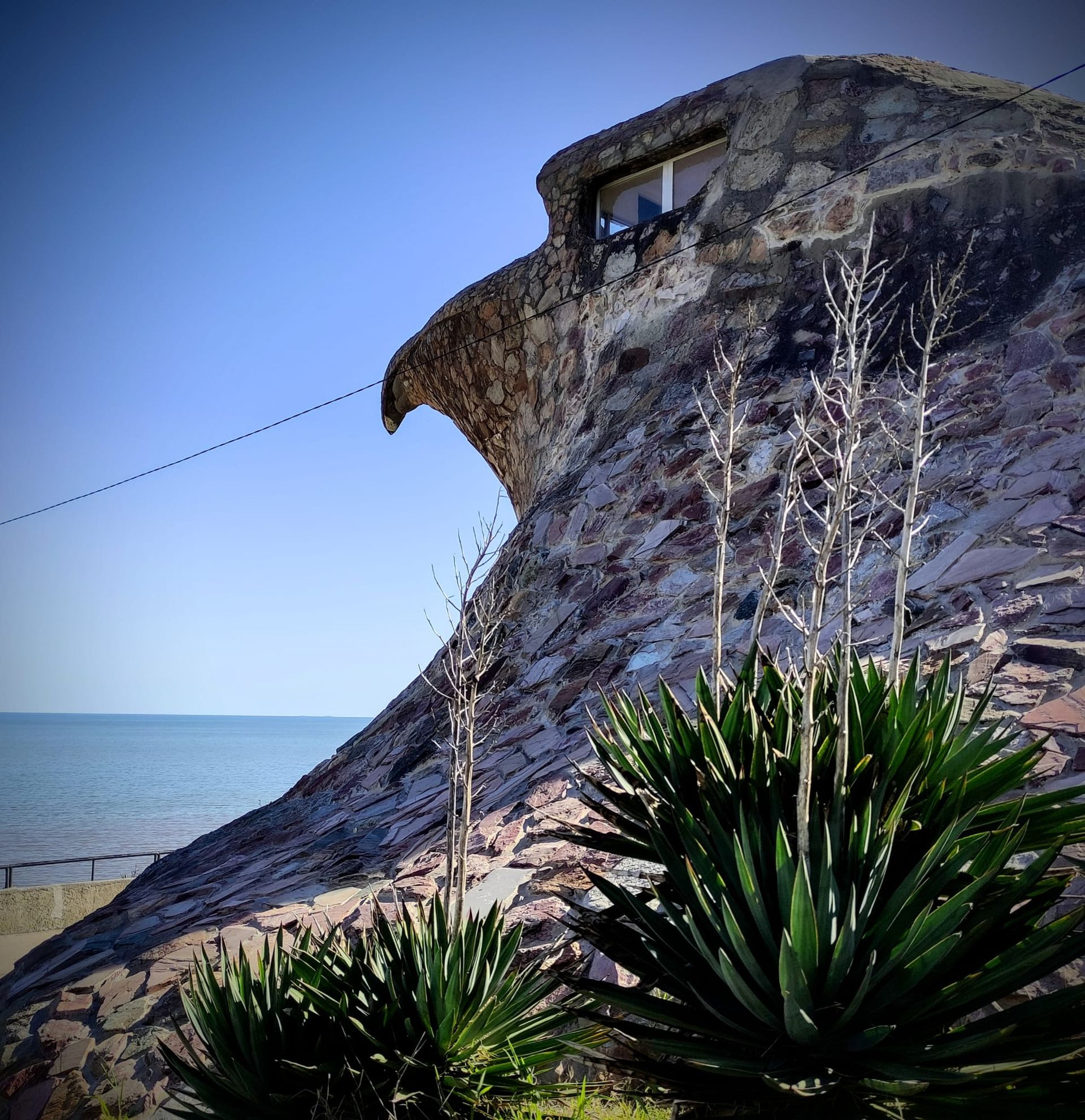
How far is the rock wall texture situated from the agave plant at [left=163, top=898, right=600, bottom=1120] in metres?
0.47

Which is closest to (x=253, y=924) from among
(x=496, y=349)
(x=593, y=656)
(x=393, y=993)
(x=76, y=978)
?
(x=76, y=978)

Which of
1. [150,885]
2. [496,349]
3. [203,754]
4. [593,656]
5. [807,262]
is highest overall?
[203,754]

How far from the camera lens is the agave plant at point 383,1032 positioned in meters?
2.52

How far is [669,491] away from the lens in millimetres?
6715

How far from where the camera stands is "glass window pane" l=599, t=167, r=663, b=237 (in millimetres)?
8758

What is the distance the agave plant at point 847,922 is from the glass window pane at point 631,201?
7.00 metres

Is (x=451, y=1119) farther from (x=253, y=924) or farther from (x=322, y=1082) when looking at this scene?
(x=253, y=924)

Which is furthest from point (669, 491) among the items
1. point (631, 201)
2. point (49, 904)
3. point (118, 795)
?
point (118, 795)

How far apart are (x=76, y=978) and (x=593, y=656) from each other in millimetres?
3125

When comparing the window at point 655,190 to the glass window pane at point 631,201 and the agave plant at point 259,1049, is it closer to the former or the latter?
the glass window pane at point 631,201

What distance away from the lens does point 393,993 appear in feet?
8.73

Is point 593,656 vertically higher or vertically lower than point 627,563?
lower

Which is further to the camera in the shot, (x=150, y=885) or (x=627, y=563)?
(x=627, y=563)

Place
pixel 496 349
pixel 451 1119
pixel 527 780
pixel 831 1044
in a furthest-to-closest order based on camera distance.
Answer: pixel 496 349 → pixel 527 780 → pixel 451 1119 → pixel 831 1044
